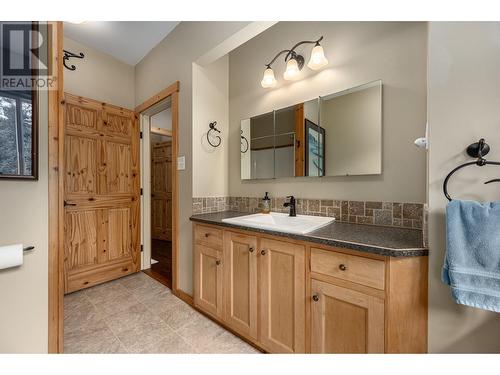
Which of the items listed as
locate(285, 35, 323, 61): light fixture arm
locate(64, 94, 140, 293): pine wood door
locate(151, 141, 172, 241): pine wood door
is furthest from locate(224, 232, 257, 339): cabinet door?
locate(151, 141, 172, 241): pine wood door

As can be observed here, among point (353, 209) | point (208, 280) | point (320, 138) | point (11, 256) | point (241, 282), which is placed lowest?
point (208, 280)

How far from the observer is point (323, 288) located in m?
1.05

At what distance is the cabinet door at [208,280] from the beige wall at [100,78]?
216 centimetres

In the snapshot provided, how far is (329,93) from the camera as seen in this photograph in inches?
61.7

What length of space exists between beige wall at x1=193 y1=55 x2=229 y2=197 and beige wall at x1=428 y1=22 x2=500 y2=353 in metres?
1.66

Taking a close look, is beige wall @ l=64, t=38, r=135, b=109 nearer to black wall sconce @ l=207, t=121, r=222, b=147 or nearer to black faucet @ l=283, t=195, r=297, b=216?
black wall sconce @ l=207, t=121, r=222, b=147

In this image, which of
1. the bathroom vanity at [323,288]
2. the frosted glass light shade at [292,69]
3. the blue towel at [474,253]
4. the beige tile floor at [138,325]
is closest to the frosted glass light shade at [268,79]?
the frosted glass light shade at [292,69]

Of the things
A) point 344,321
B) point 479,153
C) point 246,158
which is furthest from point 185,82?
point 344,321

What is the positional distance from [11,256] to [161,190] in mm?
3320

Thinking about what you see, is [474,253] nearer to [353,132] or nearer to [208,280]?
[353,132]

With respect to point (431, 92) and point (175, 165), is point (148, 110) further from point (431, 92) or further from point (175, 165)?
point (431, 92)

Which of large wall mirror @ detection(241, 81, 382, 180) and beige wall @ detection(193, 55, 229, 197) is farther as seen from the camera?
beige wall @ detection(193, 55, 229, 197)

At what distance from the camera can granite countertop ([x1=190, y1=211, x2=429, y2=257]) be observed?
0.86 metres

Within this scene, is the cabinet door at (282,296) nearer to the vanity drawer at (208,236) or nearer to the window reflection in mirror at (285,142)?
the vanity drawer at (208,236)
